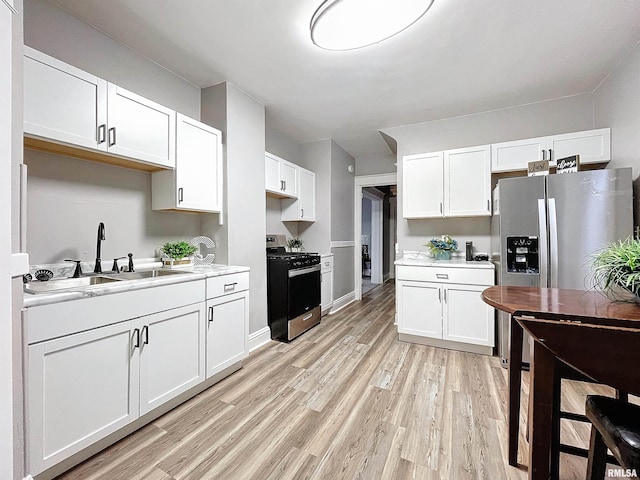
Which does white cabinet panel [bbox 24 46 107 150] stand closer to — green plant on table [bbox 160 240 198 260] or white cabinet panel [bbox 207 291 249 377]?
green plant on table [bbox 160 240 198 260]

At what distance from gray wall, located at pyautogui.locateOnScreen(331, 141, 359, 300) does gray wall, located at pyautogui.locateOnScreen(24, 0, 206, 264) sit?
8.02ft

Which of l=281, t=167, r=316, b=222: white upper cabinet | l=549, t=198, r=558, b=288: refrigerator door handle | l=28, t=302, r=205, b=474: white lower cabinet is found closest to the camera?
l=28, t=302, r=205, b=474: white lower cabinet

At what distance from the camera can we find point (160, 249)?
2.52 meters

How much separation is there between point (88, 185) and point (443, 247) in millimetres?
3451

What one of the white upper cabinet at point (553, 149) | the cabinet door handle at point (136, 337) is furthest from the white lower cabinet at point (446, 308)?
the cabinet door handle at point (136, 337)

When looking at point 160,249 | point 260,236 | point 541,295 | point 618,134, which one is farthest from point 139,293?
point 618,134

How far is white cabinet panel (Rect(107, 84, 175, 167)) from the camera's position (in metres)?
1.89

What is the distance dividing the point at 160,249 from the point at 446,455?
2.55 metres

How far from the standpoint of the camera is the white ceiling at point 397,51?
Answer: 1850 mm

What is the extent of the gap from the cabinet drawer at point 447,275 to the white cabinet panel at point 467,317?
68mm

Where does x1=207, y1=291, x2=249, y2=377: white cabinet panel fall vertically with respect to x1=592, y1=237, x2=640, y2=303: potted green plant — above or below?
below

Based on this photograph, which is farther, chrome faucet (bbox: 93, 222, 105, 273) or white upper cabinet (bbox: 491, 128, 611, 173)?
white upper cabinet (bbox: 491, 128, 611, 173)

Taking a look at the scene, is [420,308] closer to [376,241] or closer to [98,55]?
[98,55]

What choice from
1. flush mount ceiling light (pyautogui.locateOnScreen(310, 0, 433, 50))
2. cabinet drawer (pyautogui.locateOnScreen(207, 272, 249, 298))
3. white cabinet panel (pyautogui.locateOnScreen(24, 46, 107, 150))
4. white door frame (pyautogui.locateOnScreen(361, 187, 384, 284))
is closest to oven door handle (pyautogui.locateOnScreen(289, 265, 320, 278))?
cabinet drawer (pyautogui.locateOnScreen(207, 272, 249, 298))
